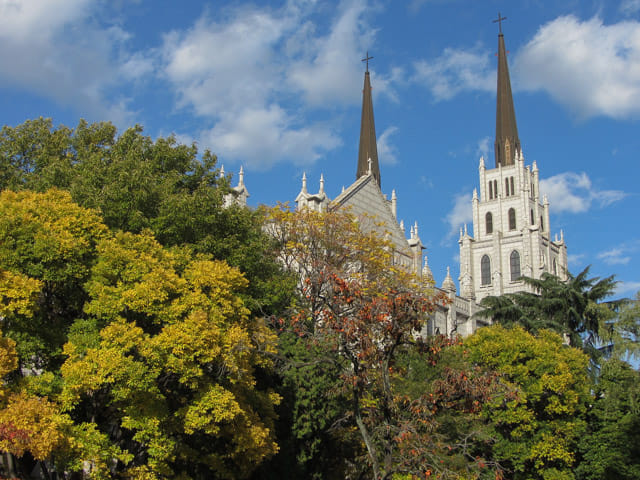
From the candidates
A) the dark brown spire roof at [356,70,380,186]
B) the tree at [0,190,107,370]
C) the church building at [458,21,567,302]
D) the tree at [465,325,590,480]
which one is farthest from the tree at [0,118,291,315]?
the church building at [458,21,567,302]

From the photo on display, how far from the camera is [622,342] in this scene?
20266 mm

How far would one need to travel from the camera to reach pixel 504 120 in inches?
3278

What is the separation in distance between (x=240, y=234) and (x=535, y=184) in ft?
220

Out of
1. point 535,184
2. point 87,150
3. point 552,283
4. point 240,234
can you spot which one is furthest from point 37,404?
point 535,184

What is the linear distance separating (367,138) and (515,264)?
84.9 feet

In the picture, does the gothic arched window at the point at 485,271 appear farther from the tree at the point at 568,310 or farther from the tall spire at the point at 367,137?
the tree at the point at 568,310

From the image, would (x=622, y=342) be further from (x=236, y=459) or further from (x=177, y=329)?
(x=177, y=329)

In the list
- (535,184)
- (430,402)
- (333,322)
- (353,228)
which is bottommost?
(430,402)

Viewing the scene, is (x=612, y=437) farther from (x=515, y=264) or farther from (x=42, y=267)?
(x=515, y=264)

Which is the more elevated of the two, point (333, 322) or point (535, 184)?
point (535, 184)

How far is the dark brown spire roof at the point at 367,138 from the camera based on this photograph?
60125mm

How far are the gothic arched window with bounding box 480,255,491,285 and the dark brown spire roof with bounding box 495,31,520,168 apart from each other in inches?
458

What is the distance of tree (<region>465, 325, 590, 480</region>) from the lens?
85.1 ft

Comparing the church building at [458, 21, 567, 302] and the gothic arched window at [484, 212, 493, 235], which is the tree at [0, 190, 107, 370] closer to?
the church building at [458, 21, 567, 302]
